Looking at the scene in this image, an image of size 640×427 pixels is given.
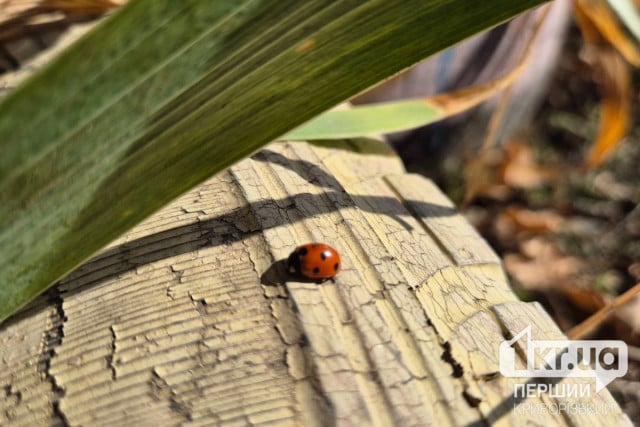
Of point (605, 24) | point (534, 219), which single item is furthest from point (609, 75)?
point (534, 219)

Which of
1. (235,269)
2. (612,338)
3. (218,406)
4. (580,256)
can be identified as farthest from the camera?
(580,256)

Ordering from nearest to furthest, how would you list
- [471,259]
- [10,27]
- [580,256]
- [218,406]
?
[218,406] < [471,259] < [10,27] < [580,256]

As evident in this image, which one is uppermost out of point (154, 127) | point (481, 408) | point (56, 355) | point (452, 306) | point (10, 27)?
point (10, 27)

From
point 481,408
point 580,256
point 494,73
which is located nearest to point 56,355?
point 481,408

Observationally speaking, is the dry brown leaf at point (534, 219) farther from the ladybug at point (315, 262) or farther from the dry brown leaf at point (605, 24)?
the ladybug at point (315, 262)

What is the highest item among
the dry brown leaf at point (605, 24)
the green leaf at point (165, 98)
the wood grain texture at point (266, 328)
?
the dry brown leaf at point (605, 24)

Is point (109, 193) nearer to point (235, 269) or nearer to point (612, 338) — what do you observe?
point (235, 269)

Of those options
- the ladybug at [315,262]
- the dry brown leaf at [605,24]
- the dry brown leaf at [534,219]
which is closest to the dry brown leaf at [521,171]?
the dry brown leaf at [534,219]
